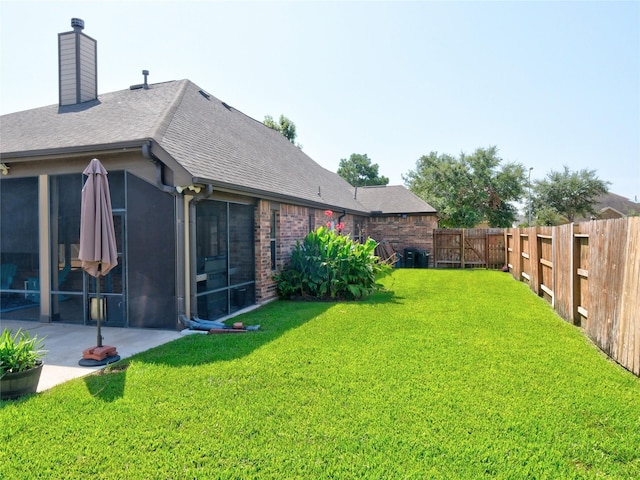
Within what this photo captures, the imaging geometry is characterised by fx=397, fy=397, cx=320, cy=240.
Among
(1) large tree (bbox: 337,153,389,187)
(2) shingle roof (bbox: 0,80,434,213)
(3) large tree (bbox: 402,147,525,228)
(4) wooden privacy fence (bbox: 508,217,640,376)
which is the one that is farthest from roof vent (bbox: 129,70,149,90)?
(1) large tree (bbox: 337,153,389,187)

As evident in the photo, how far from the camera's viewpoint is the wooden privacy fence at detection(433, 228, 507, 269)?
709 inches

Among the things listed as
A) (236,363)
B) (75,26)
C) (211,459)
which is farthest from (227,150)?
(211,459)

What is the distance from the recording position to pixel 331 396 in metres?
3.94

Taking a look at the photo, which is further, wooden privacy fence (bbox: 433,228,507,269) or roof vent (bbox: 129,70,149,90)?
wooden privacy fence (bbox: 433,228,507,269)

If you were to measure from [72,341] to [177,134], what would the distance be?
4089mm

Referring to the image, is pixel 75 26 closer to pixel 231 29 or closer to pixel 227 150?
pixel 231 29

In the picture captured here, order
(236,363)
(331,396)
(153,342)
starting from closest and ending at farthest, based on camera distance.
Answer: (331,396) < (236,363) < (153,342)

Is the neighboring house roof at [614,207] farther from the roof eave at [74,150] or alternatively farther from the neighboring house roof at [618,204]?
the roof eave at [74,150]

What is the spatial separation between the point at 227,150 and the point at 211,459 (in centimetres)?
777

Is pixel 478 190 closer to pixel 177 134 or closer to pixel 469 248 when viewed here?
pixel 469 248

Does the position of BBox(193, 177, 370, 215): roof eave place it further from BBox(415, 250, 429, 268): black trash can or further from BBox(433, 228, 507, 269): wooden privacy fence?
BBox(433, 228, 507, 269): wooden privacy fence

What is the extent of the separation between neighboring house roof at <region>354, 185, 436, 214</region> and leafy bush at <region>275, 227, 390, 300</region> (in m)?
9.97

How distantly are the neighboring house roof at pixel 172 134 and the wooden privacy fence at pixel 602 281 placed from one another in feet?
19.6

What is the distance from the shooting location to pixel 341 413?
3.56 m
